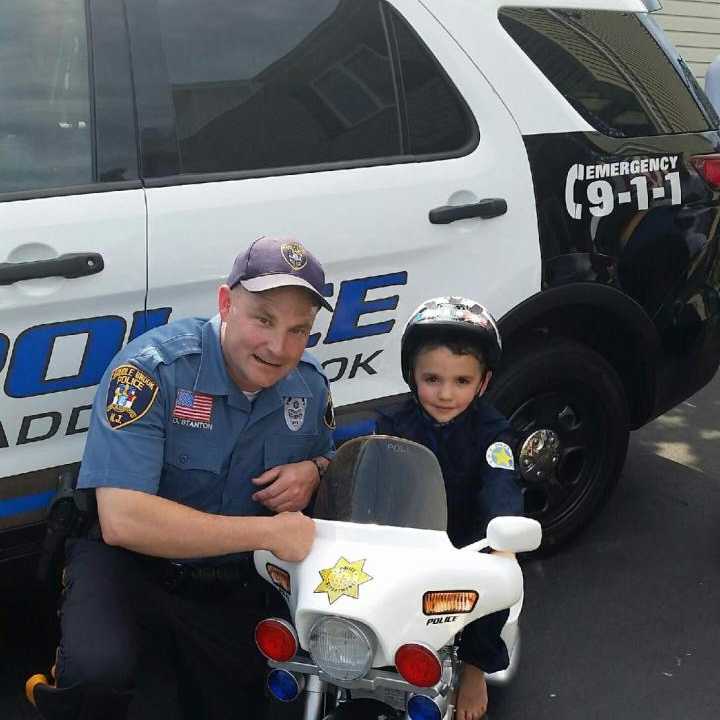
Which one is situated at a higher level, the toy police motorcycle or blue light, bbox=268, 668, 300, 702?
the toy police motorcycle

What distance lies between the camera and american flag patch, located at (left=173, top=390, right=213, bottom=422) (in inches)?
80.4

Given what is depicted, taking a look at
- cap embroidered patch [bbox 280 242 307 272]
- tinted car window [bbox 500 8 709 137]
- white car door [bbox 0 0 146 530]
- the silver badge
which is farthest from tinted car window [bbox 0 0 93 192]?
tinted car window [bbox 500 8 709 137]

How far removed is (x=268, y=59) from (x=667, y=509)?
7.63 feet

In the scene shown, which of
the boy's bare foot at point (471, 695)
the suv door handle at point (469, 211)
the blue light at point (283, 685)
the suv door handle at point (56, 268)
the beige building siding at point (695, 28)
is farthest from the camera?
the beige building siding at point (695, 28)

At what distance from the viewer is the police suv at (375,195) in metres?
2.17

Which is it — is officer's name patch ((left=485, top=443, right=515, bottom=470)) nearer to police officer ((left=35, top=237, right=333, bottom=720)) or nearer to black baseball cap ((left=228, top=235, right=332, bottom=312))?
police officer ((left=35, top=237, right=333, bottom=720))

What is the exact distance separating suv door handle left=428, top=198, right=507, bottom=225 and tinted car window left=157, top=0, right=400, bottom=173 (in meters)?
0.21

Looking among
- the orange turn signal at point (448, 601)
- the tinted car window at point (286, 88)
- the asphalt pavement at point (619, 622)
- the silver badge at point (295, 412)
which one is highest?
the tinted car window at point (286, 88)

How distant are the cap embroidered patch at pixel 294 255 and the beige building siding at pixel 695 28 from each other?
852cm

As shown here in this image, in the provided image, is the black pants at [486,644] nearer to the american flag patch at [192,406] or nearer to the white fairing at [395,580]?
the white fairing at [395,580]

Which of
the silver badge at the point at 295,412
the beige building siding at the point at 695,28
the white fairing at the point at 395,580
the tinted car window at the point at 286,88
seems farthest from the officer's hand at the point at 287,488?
the beige building siding at the point at 695,28

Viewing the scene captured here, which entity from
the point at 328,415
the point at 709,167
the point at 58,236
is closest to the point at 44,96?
the point at 58,236

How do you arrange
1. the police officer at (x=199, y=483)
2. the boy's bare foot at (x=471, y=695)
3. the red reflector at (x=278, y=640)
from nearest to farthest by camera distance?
1. the red reflector at (x=278, y=640)
2. the police officer at (x=199, y=483)
3. the boy's bare foot at (x=471, y=695)

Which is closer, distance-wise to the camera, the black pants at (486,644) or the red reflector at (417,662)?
the red reflector at (417,662)
